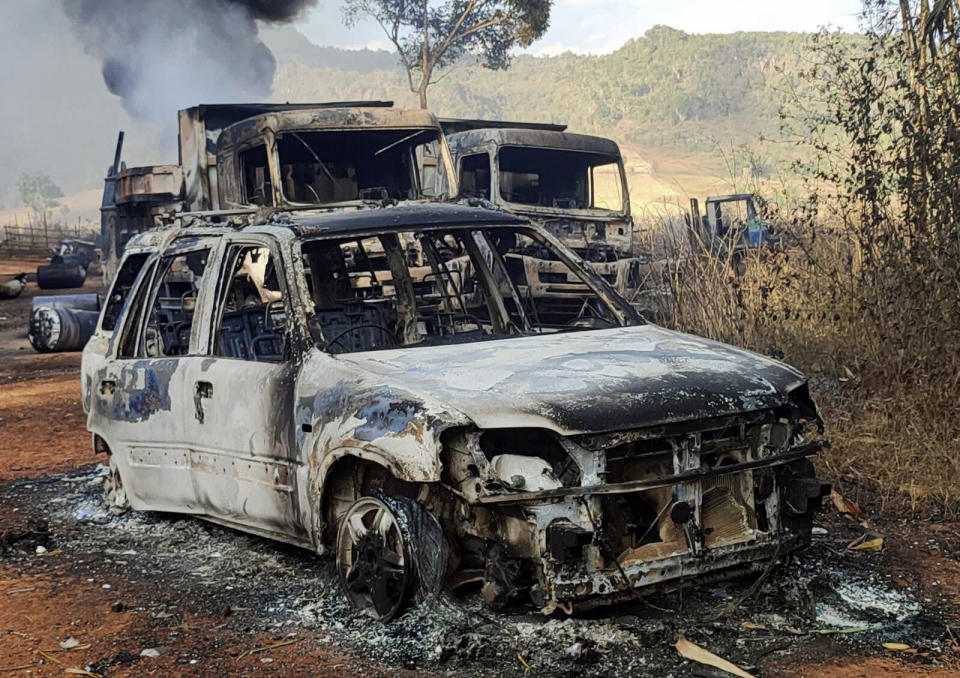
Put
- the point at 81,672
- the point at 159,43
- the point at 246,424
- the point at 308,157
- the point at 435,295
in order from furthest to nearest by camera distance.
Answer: the point at 159,43, the point at 308,157, the point at 435,295, the point at 246,424, the point at 81,672

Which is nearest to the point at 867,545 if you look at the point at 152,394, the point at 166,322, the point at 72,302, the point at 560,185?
the point at 152,394

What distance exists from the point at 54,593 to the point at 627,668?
279cm

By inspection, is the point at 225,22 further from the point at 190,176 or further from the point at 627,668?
the point at 627,668

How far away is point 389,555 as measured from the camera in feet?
14.4

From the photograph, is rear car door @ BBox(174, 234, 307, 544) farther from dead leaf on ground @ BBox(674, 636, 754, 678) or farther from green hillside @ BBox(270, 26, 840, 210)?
green hillside @ BBox(270, 26, 840, 210)

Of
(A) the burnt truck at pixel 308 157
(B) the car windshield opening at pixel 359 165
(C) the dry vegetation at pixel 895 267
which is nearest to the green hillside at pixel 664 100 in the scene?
(A) the burnt truck at pixel 308 157

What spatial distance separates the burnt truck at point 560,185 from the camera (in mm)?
12680

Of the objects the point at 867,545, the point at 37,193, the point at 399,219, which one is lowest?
the point at 867,545

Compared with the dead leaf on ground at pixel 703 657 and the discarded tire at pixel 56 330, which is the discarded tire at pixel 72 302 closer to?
the discarded tire at pixel 56 330

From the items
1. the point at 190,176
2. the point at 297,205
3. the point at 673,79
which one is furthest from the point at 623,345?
the point at 673,79

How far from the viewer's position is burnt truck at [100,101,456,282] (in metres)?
11.0

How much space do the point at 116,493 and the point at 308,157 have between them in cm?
543

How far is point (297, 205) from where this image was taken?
34.3 feet

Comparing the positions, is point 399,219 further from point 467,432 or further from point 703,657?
point 703,657
